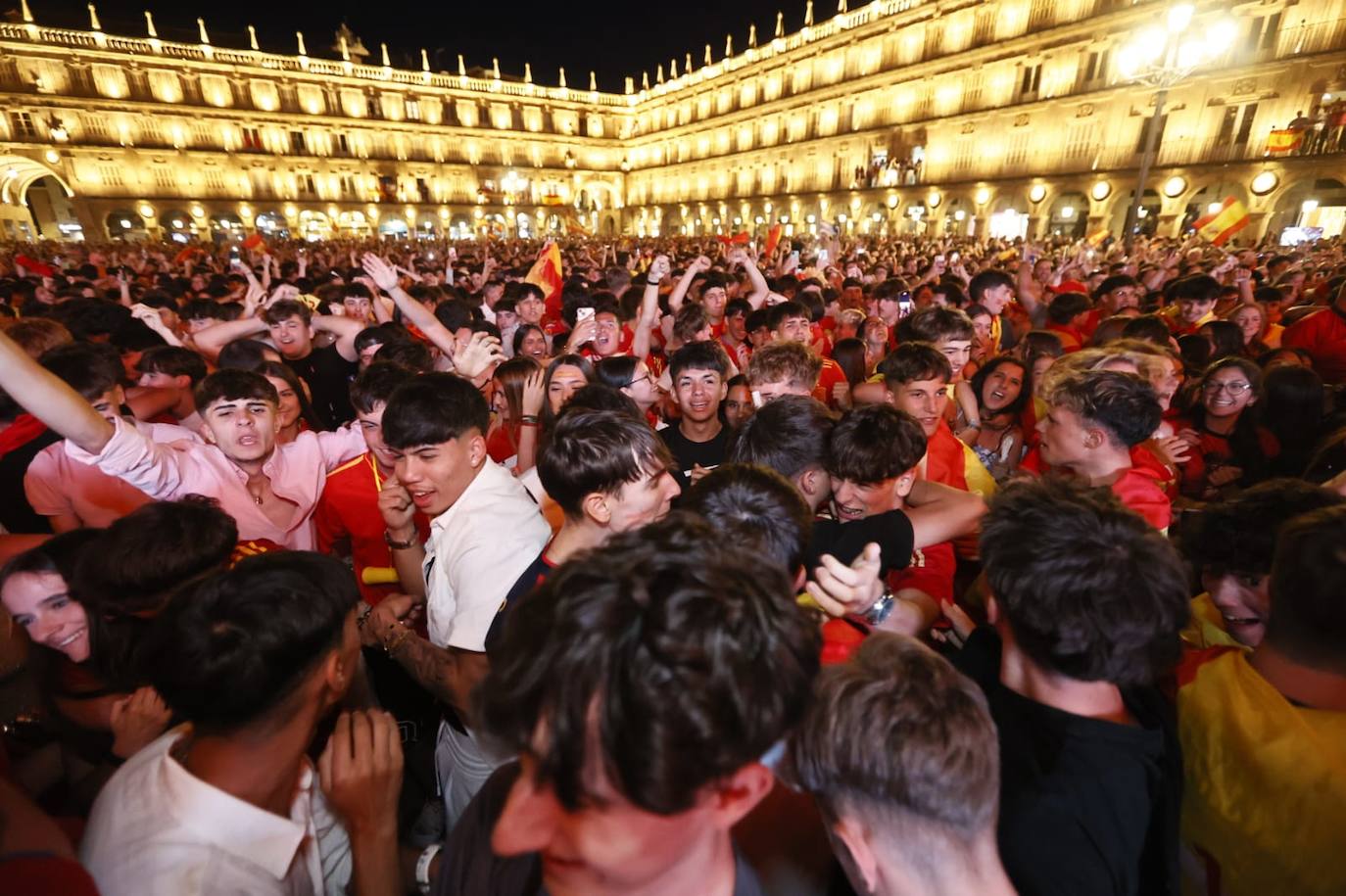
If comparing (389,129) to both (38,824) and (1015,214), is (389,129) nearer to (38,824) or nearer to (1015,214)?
(1015,214)

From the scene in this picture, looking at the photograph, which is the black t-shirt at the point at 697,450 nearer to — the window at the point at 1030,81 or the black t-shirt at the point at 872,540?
the black t-shirt at the point at 872,540

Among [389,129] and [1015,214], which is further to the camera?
[389,129]

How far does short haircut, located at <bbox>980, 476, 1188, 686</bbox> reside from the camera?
1.33 m

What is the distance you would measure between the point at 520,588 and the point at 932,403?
2566 mm

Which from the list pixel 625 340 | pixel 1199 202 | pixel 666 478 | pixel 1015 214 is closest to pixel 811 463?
pixel 666 478

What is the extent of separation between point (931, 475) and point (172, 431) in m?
4.30

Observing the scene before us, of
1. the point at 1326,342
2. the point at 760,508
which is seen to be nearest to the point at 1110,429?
the point at 760,508

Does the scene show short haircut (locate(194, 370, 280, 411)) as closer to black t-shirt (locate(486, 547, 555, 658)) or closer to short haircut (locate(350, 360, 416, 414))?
short haircut (locate(350, 360, 416, 414))

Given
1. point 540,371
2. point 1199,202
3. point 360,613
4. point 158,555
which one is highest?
point 1199,202

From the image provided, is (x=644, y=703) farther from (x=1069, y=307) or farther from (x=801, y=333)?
(x=1069, y=307)

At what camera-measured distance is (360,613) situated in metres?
2.79

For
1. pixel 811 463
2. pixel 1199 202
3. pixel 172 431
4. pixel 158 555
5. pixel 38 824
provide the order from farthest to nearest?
pixel 1199 202
pixel 172 431
pixel 811 463
pixel 158 555
pixel 38 824

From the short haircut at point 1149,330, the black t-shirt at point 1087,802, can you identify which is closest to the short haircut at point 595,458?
the black t-shirt at point 1087,802

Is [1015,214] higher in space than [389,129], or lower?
lower
